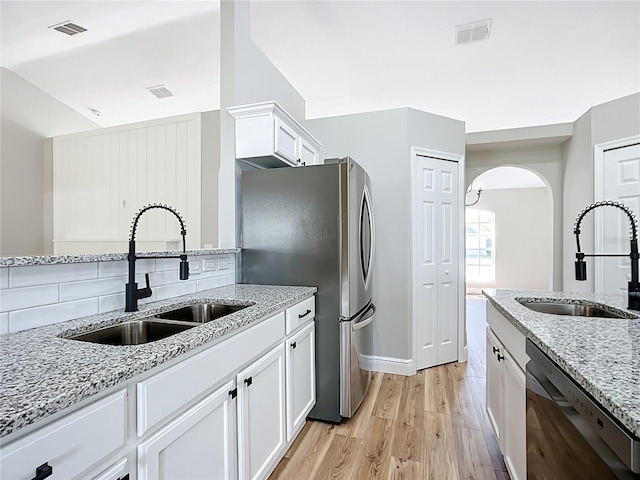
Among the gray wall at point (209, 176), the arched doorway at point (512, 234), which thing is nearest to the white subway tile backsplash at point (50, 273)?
the gray wall at point (209, 176)

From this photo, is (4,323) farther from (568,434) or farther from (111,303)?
(568,434)

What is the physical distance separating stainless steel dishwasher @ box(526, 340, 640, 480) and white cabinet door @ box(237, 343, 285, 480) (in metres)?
1.07

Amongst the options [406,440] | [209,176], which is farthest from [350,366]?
[209,176]

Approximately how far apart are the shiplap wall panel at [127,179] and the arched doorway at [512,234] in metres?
6.86

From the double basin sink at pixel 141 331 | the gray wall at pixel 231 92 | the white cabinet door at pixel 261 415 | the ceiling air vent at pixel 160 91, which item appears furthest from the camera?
the ceiling air vent at pixel 160 91

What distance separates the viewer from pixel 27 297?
113 centimetres

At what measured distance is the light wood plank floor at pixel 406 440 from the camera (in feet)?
5.80

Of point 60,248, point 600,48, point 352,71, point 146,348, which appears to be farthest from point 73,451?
point 600,48

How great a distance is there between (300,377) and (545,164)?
4.10 meters

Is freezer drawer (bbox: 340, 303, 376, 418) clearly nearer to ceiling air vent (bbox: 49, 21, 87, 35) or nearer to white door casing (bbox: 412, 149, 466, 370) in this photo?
white door casing (bbox: 412, 149, 466, 370)

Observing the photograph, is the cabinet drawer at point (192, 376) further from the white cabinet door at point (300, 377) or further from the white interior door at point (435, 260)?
the white interior door at point (435, 260)

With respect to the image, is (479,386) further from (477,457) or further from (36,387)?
(36,387)

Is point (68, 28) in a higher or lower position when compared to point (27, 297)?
higher

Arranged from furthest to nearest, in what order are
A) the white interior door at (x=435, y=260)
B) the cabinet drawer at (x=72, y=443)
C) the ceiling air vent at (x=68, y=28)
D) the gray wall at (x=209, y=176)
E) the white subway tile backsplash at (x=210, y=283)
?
the white interior door at (x=435, y=260)
the gray wall at (x=209, y=176)
the ceiling air vent at (x=68, y=28)
the white subway tile backsplash at (x=210, y=283)
the cabinet drawer at (x=72, y=443)
